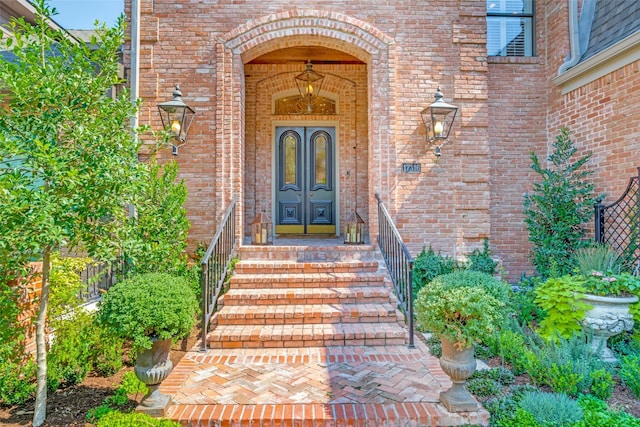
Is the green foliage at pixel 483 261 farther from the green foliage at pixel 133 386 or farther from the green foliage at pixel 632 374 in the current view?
the green foliage at pixel 133 386

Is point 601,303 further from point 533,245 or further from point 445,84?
point 445,84

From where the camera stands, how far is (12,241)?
7.75 feet

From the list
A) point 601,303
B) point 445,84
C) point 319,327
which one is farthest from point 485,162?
point 319,327

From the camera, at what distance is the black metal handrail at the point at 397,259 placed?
156 inches

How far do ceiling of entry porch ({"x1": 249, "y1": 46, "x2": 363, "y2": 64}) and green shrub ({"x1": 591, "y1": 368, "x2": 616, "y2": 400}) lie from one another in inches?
216

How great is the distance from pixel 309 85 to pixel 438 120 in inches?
93.8

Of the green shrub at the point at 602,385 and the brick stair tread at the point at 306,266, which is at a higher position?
the brick stair tread at the point at 306,266

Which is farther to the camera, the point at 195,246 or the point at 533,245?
the point at 533,245

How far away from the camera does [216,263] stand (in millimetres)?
4480

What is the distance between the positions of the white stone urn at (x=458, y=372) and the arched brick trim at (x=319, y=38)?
9.30 feet

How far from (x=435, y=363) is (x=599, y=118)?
4.27m

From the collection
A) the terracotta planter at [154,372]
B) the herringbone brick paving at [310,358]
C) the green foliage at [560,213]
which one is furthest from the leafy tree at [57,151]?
the green foliage at [560,213]

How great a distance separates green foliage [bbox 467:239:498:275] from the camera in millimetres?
5359

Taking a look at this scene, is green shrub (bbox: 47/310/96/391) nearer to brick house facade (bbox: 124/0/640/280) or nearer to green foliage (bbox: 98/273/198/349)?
green foliage (bbox: 98/273/198/349)
